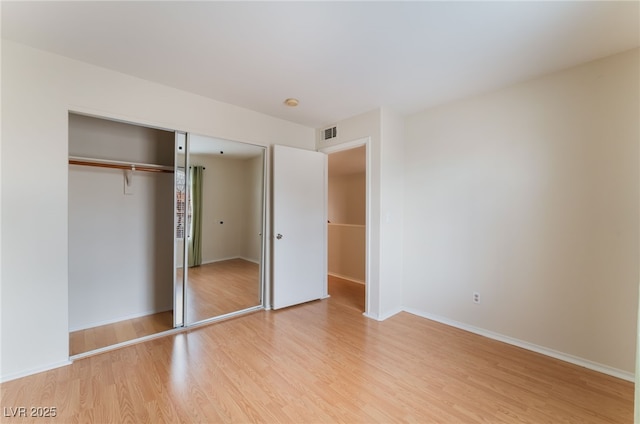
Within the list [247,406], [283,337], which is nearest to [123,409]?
[247,406]

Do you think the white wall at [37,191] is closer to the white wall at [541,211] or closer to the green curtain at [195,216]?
the green curtain at [195,216]

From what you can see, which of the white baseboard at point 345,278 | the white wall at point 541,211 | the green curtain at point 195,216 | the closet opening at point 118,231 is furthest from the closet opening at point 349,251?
the closet opening at point 118,231

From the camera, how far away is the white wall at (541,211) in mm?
2035

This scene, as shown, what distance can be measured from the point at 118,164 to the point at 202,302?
1.80m

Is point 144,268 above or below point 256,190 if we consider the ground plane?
below

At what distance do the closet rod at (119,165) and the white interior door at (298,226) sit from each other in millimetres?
1286

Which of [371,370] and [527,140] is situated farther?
[527,140]

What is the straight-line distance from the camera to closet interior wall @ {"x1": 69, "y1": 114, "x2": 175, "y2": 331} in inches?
108

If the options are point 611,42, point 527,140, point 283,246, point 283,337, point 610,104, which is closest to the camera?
point 611,42

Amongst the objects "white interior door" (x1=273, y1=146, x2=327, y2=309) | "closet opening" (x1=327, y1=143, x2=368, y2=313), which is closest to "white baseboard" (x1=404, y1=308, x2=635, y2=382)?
→ "closet opening" (x1=327, y1=143, x2=368, y2=313)

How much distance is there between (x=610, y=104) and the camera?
2.08 metres

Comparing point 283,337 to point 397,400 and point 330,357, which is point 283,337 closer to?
point 330,357

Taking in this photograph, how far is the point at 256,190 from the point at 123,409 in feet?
7.75

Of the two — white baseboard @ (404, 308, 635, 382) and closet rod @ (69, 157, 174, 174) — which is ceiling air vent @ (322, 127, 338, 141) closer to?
closet rod @ (69, 157, 174, 174)
